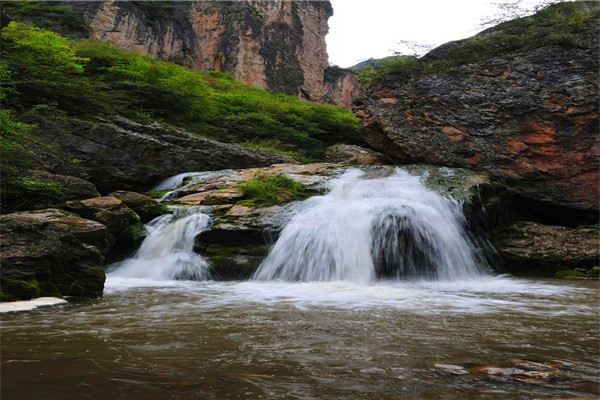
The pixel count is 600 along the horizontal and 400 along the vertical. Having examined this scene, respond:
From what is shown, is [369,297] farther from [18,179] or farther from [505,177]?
[505,177]

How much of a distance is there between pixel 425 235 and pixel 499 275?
178 centimetres

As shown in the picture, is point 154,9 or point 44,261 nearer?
point 44,261

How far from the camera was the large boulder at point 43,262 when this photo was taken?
14.1ft

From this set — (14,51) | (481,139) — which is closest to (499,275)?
(481,139)

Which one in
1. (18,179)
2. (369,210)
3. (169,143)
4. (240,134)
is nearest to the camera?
(18,179)

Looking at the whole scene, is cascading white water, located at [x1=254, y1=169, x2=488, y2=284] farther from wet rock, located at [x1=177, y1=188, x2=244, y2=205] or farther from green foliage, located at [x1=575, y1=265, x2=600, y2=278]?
green foliage, located at [x1=575, y1=265, x2=600, y2=278]

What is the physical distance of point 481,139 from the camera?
10523mm

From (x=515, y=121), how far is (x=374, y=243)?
5428 mm

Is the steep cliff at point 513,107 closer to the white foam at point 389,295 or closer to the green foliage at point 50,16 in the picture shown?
the white foam at point 389,295

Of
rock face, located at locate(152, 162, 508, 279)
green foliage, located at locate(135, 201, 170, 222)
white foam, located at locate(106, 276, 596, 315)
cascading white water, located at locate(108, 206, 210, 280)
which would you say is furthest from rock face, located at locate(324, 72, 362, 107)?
white foam, located at locate(106, 276, 596, 315)

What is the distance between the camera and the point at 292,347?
263 centimetres

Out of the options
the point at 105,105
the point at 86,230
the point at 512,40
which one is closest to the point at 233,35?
the point at 105,105

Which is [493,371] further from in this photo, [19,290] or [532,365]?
[19,290]

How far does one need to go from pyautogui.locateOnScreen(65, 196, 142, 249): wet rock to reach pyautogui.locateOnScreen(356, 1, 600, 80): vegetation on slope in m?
8.42
